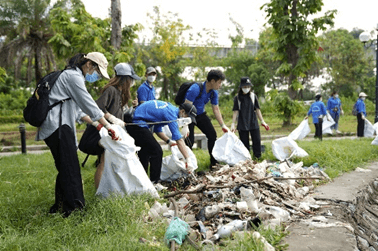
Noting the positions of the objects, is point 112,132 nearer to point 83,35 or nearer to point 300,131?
point 300,131

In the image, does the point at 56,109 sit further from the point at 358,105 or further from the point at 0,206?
the point at 358,105

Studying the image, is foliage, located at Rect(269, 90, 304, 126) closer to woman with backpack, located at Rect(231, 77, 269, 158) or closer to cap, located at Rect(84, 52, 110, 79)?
woman with backpack, located at Rect(231, 77, 269, 158)

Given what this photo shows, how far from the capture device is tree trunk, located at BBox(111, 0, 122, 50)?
400 inches

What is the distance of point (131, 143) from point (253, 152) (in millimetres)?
3936

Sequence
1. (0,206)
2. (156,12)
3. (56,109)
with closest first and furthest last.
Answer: (56,109) → (0,206) → (156,12)

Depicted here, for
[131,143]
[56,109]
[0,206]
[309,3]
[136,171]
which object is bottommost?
[0,206]

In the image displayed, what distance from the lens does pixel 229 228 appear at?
3762 mm

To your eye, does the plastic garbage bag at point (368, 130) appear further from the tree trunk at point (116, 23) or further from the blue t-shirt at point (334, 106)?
the tree trunk at point (116, 23)

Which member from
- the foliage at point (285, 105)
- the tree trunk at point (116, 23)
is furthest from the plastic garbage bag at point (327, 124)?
the tree trunk at point (116, 23)

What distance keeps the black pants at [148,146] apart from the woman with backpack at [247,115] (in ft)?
8.51

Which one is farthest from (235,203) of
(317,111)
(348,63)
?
(348,63)

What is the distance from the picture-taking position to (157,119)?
5.64m

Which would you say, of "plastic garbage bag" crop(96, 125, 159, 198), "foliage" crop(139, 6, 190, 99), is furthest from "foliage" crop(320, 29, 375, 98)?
"plastic garbage bag" crop(96, 125, 159, 198)

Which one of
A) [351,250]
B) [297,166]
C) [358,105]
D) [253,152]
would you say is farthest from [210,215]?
[358,105]
